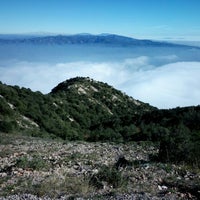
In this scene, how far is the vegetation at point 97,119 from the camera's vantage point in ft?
53.6

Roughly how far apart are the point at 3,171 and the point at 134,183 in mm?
4428

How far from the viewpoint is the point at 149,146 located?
70.0 ft

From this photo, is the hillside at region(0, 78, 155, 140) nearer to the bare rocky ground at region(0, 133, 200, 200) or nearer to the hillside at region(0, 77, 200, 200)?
the hillside at region(0, 77, 200, 200)

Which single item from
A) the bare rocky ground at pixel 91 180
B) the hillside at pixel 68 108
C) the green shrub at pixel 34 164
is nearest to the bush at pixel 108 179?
the bare rocky ground at pixel 91 180

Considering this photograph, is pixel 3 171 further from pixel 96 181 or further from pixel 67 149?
pixel 67 149

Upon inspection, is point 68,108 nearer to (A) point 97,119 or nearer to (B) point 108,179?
(A) point 97,119

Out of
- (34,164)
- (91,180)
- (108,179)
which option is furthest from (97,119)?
(108,179)

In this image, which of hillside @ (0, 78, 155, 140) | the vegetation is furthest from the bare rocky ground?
hillside @ (0, 78, 155, 140)

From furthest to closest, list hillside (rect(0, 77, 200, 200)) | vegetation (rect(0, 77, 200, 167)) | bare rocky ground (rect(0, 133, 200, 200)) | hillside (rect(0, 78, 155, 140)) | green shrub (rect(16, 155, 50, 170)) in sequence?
hillside (rect(0, 78, 155, 140))
vegetation (rect(0, 77, 200, 167))
green shrub (rect(16, 155, 50, 170))
hillside (rect(0, 77, 200, 200))
bare rocky ground (rect(0, 133, 200, 200))

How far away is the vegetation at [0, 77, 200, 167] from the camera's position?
16341mm

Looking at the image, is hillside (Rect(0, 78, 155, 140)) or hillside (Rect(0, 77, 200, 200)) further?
hillside (Rect(0, 78, 155, 140))

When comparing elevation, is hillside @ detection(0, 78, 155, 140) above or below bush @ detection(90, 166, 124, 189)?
below

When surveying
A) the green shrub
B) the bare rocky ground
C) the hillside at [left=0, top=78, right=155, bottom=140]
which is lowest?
the hillside at [left=0, top=78, right=155, bottom=140]

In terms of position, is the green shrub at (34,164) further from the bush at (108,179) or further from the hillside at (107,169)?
the bush at (108,179)
